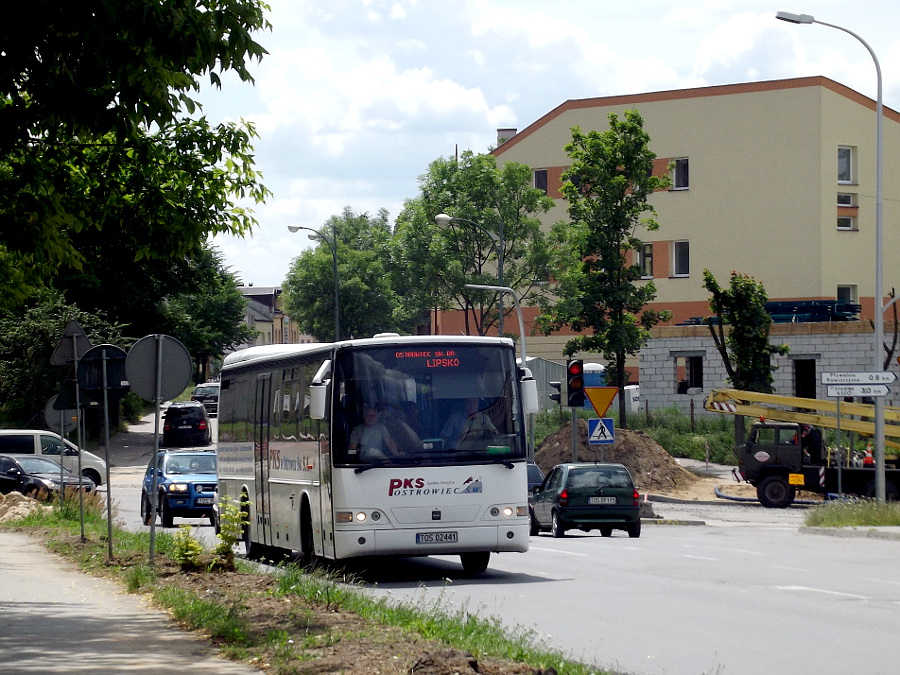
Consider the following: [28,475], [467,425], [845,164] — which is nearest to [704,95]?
[845,164]

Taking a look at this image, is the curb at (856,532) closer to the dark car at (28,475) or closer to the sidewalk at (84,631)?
the sidewalk at (84,631)

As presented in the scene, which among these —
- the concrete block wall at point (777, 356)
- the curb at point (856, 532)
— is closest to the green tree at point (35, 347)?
the concrete block wall at point (777, 356)

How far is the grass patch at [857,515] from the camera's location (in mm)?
24875

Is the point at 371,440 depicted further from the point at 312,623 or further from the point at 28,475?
the point at 28,475

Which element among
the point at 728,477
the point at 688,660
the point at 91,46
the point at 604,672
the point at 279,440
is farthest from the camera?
the point at 728,477

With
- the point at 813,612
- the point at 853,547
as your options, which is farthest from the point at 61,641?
the point at 853,547

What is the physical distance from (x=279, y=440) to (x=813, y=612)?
8189 millimetres

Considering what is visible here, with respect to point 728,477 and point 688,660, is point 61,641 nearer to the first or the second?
point 688,660

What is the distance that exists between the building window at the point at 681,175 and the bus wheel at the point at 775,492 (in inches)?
1272

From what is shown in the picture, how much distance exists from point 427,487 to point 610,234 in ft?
114

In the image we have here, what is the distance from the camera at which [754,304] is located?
149ft

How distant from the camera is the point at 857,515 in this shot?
25.7 meters

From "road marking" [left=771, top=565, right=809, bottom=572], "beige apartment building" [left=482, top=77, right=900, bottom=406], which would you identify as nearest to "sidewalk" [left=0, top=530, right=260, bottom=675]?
"road marking" [left=771, top=565, right=809, bottom=572]

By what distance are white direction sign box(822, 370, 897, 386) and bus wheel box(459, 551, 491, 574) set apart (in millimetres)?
13268
